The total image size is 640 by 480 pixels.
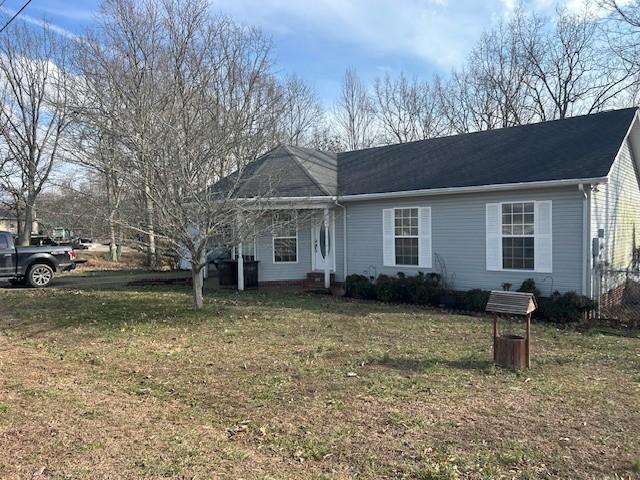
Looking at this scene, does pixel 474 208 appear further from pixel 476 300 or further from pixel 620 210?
pixel 620 210

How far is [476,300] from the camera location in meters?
11.0

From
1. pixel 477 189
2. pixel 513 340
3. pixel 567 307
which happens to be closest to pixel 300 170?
pixel 477 189

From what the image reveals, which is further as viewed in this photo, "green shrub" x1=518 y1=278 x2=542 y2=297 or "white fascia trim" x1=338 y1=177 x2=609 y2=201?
"green shrub" x1=518 y1=278 x2=542 y2=297

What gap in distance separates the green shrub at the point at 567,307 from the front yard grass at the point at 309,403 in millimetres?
1048

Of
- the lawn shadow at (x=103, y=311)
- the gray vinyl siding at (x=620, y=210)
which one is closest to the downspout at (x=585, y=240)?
the gray vinyl siding at (x=620, y=210)

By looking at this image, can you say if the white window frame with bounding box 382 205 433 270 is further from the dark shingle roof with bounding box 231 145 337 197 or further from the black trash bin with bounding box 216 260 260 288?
the black trash bin with bounding box 216 260 260 288

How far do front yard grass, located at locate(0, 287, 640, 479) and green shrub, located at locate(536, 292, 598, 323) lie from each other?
3.44 feet

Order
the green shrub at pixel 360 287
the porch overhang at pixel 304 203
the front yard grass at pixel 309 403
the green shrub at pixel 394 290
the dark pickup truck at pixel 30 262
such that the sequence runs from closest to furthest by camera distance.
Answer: the front yard grass at pixel 309 403, the green shrub at pixel 394 290, the porch overhang at pixel 304 203, the green shrub at pixel 360 287, the dark pickup truck at pixel 30 262

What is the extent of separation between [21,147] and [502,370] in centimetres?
2748

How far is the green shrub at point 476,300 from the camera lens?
10938mm

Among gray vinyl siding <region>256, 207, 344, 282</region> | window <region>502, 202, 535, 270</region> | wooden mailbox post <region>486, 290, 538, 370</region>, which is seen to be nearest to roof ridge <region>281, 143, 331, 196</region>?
gray vinyl siding <region>256, 207, 344, 282</region>

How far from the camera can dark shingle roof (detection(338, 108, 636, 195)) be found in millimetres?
10625

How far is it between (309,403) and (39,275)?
13.5 metres

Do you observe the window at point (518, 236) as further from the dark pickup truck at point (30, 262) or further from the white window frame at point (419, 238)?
the dark pickup truck at point (30, 262)
